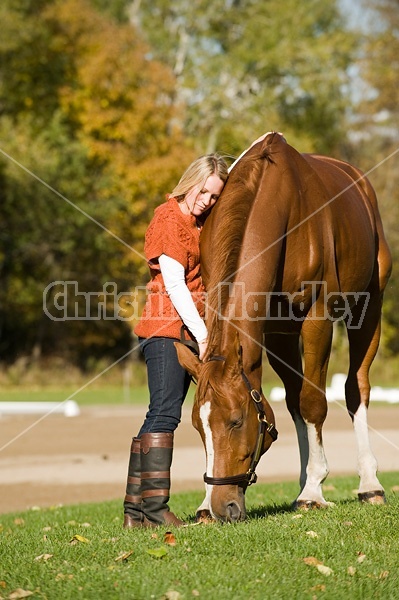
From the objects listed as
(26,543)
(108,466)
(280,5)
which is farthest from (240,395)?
(280,5)

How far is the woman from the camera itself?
18.3 ft

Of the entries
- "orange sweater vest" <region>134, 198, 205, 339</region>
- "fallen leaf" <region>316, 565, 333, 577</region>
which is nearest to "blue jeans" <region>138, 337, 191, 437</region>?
"orange sweater vest" <region>134, 198, 205, 339</region>

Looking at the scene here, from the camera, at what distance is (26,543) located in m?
5.22

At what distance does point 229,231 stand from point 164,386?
3.31 feet

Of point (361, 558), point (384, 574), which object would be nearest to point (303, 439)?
point (361, 558)

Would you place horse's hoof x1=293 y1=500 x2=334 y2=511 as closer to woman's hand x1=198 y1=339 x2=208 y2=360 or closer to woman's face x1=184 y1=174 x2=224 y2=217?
woman's hand x1=198 y1=339 x2=208 y2=360

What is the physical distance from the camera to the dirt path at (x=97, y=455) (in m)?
10.2

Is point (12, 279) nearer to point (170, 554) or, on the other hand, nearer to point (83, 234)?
point (83, 234)

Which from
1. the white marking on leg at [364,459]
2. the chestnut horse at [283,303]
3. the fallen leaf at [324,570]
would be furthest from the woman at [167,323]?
the white marking on leg at [364,459]

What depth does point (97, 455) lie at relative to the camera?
12812 mm

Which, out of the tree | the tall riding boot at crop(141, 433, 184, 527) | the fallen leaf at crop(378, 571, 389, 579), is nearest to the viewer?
the fallen leaf at crop(378, 571, 389, 579)

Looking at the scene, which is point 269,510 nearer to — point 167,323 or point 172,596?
point 167,323

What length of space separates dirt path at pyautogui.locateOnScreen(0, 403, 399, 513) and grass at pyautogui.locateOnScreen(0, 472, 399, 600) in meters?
4.32

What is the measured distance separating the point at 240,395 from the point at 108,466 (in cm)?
711
